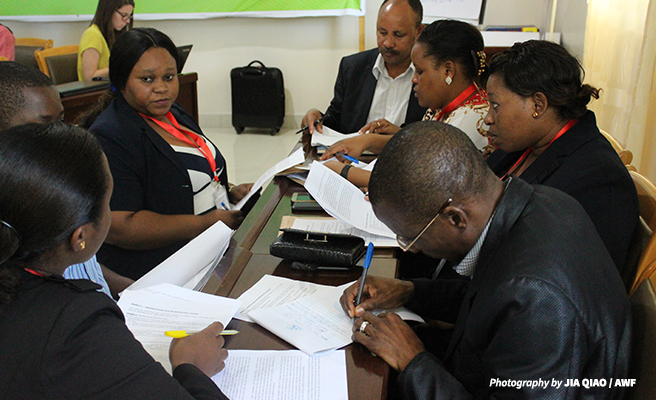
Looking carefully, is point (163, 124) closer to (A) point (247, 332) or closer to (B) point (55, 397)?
(A) point (247, 332)

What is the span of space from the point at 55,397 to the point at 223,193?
1.47 meters

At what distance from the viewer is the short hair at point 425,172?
92 cm

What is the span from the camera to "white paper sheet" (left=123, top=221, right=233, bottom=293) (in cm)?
134

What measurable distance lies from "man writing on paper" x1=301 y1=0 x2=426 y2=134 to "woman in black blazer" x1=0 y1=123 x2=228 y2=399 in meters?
1.88

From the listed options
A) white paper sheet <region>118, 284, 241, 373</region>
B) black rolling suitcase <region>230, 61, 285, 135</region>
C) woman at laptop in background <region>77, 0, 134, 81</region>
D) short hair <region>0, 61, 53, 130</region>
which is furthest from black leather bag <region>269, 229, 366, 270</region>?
black rolling suitcase <region>230, 61, 285, 135</region>

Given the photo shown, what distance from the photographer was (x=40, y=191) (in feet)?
2.46

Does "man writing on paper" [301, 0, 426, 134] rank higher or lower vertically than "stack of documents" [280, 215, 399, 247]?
higher

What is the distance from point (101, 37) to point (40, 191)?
4.18m

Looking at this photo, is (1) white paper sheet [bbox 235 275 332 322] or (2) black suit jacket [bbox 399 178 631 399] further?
(1) white paper sheet [bbox 235 275 332 322]

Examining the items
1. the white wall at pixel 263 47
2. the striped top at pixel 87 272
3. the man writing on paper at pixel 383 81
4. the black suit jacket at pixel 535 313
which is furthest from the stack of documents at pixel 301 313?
the white wall at pixel 263 47

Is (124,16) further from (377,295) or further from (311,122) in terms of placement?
(377,295)

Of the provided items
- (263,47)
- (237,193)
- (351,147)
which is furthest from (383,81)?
(263,47)

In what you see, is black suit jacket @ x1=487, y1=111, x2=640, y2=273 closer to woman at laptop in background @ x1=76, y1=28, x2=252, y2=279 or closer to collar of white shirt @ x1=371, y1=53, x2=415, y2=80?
woman at laptop in background @ x1=76, y1=28, x2=252, y2=279

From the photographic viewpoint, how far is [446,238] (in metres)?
0.99
